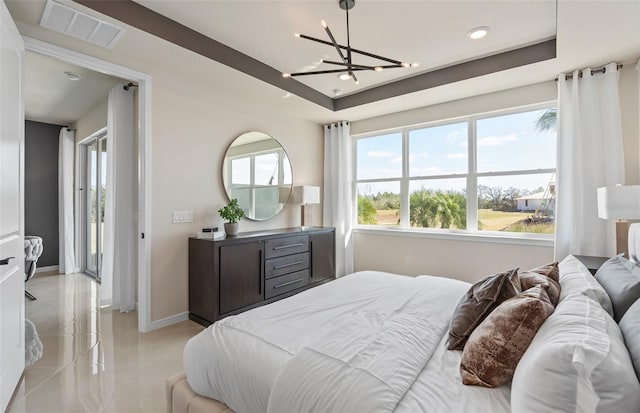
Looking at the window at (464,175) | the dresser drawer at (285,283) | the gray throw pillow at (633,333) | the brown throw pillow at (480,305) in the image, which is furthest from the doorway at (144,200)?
the gray throw pillow at (633,333)

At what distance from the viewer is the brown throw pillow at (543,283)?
1.34m

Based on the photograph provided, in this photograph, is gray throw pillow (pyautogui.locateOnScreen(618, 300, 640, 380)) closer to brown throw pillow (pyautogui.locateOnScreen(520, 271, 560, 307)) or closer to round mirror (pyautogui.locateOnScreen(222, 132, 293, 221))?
brown throw pillow (pyautogui.locateOnScreen(520, 271, 560, 307))

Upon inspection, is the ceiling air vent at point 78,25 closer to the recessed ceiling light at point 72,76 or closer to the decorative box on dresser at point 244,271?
the recessed ceiling light at point 72,76

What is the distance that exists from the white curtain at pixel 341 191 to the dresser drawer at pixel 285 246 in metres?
1.04

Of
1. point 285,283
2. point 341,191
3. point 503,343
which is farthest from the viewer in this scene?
point 341,191

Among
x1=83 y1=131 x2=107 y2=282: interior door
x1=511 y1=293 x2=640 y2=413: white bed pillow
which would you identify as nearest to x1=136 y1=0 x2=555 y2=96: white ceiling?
x1=511 y1=293 x2=640 y2=413: white bed pillow

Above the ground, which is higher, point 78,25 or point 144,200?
point 78,25

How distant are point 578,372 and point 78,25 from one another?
3.32m

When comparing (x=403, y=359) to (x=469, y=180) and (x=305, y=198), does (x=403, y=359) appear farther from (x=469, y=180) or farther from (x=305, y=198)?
(x=469, y=180)

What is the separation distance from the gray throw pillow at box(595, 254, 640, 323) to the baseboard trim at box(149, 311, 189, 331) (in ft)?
10.9

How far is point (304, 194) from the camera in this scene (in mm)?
4281

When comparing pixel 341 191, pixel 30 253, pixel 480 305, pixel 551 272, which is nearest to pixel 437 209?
pixel 341 191

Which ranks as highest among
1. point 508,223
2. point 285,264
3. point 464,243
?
point 508,223

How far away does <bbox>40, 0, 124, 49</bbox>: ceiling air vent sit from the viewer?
208 cm
